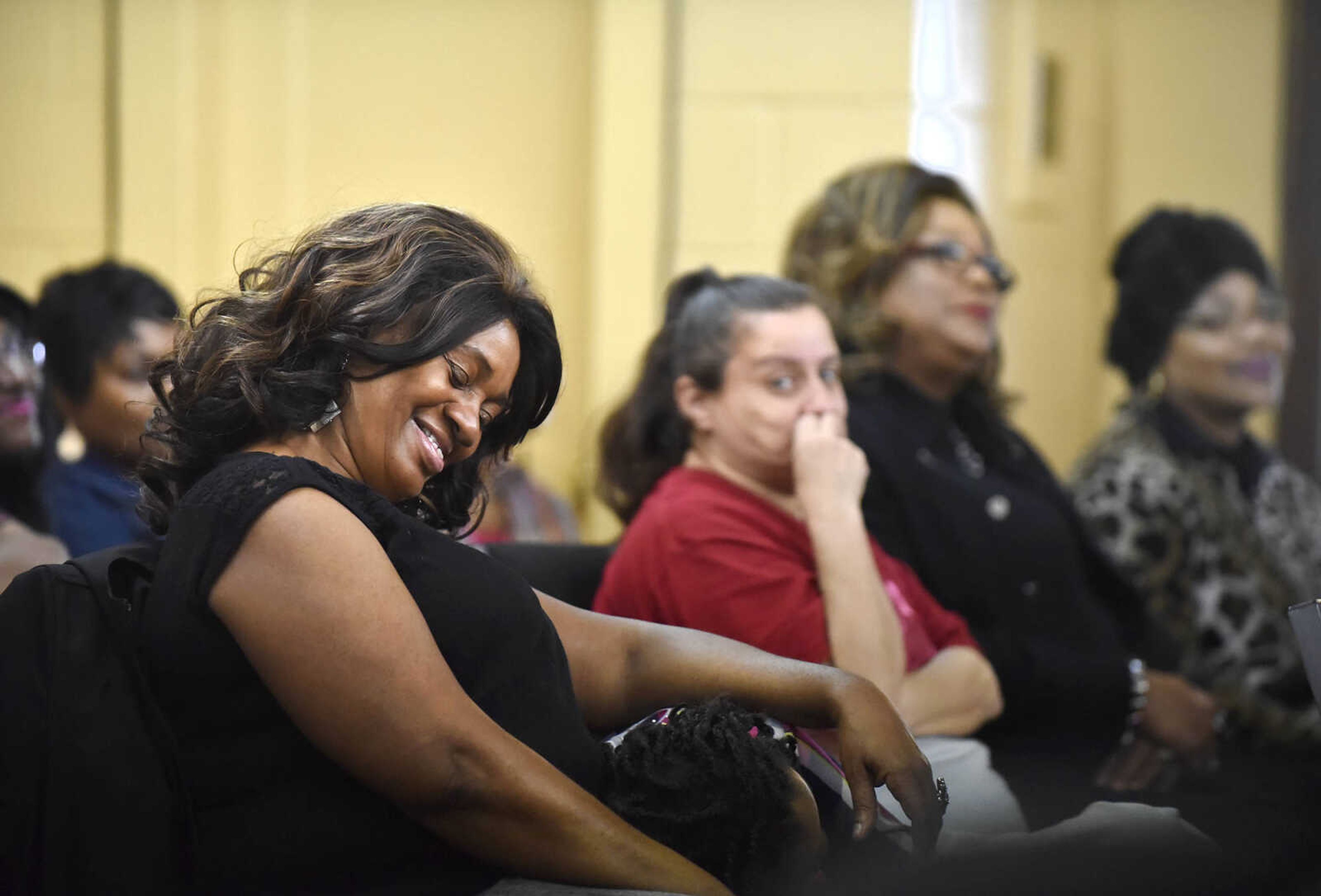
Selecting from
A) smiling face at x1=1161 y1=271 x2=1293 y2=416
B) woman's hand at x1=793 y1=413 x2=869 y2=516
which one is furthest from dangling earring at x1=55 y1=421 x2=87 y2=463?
smiling face at x1=1161 y1=271 x2=1293 y2=416

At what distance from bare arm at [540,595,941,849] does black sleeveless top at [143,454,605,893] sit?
9.1 inches

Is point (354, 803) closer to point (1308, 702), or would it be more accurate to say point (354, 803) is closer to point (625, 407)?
point (625, 407)

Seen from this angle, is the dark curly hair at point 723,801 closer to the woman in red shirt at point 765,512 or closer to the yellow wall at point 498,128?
the woman in red shirt at point 765,512

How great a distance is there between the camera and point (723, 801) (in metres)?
1.40

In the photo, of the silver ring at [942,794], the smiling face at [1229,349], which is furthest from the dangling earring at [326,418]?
the smiling face at [1229,349]

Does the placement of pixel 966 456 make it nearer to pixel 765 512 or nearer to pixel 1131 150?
pixel 765 512

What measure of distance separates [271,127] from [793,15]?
1.53 metres

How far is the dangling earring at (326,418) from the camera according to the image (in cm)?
145

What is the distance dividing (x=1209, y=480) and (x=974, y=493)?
3.51 ft

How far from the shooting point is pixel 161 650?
135cm

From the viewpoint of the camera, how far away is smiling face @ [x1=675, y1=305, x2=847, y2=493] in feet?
7.02

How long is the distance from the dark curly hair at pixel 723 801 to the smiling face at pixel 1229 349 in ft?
8.73

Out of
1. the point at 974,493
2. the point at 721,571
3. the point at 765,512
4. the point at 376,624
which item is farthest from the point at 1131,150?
the point at 376,624

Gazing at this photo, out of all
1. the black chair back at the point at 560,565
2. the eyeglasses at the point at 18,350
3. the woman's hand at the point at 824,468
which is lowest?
the black chair back at the point at 560,565
